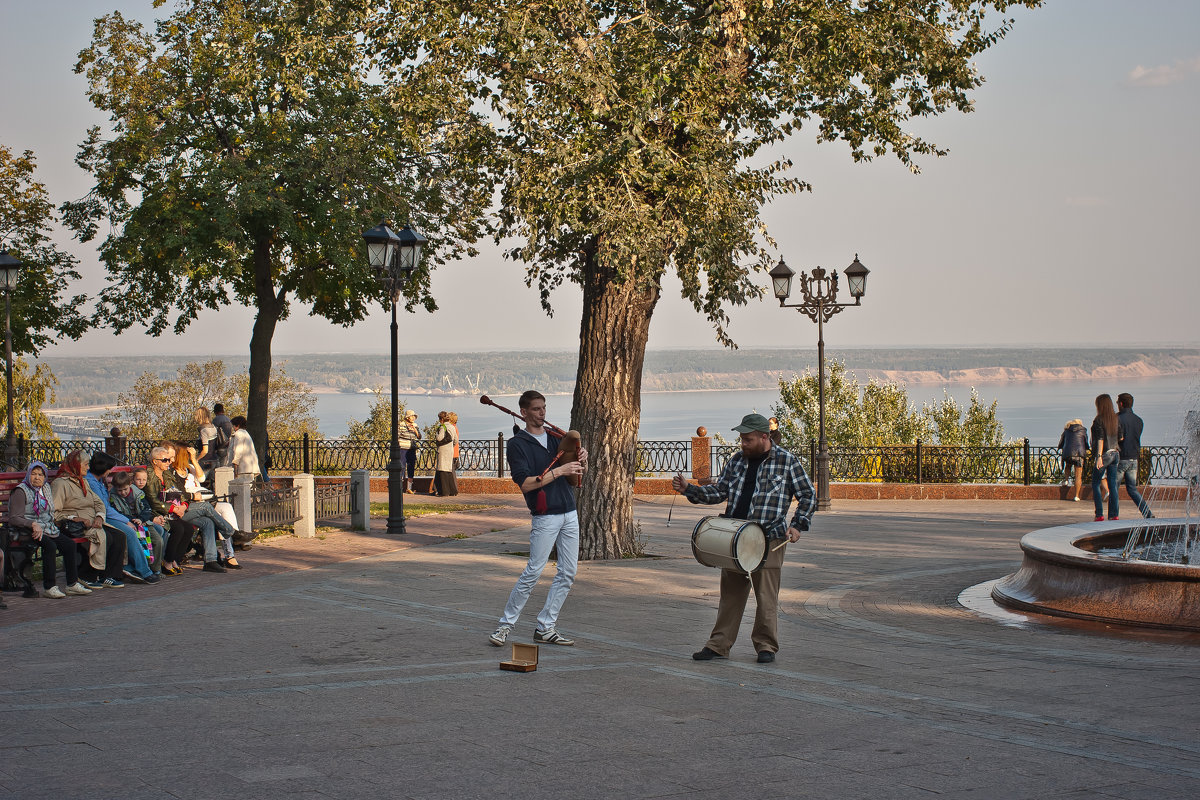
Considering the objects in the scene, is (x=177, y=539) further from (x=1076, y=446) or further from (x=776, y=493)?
(x=1076, y=446)

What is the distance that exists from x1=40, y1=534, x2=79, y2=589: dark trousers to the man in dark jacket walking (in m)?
5.01

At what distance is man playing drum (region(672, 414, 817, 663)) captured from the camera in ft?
25.9

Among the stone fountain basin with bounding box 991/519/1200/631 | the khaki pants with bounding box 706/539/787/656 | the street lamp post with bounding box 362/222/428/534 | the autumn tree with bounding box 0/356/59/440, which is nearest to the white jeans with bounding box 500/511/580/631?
the khaki pants with bounding box 706/539/787/656

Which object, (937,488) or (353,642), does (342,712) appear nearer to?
(353,642)

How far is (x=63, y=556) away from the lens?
11094 millimetres

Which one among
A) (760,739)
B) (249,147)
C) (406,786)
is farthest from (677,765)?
(249,147)

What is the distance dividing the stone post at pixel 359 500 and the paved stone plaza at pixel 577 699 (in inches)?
200

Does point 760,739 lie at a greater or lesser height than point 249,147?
lesser

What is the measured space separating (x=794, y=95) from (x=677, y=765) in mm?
10614

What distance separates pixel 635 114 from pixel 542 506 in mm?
6091

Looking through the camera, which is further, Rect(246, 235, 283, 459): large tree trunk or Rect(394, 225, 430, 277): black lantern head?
Rect(246, 235, 283, 459): large tree trunk

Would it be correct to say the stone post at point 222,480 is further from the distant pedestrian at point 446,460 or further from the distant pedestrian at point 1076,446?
the distant pedestrian at point 1076,446

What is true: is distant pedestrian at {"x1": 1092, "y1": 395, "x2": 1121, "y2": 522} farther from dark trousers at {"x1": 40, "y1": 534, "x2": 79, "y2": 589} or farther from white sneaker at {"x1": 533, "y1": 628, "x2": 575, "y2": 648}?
dark trousers at {"x1": 40, "y1": 534, "x2": 79, "y2": 589}

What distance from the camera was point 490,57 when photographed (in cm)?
1371
